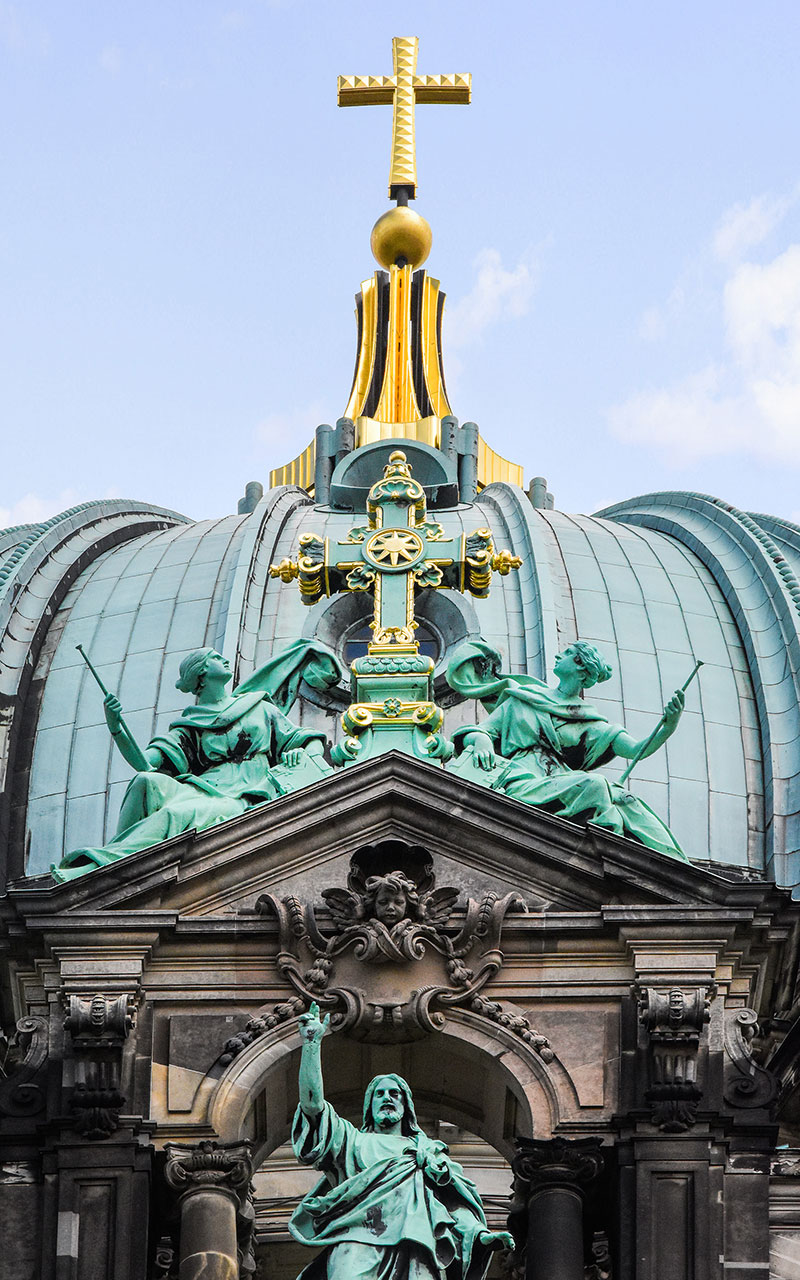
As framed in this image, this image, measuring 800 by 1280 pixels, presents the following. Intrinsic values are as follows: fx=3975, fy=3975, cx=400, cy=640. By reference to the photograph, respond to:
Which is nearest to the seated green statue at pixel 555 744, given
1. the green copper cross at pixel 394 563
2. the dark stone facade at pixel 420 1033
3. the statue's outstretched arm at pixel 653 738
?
Answer: the statue's outstretched arm at pixel 653 738

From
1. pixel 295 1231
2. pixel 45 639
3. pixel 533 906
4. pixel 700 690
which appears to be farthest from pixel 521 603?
pixel 295 1231

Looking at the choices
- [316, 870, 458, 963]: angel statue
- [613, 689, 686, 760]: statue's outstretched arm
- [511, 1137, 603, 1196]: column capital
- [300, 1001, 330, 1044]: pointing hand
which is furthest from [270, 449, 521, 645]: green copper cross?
[511, 1137, 603, 1196]: column capital

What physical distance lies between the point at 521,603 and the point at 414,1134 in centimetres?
1811

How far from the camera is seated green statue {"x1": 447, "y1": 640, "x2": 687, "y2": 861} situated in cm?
2984

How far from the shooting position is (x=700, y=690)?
44.2 metres

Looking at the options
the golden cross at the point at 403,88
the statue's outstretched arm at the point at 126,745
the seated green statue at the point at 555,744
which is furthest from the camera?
the golden cross at the point at 403,88

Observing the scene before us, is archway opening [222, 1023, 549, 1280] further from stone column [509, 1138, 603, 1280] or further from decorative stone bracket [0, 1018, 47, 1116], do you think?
decorative stone bracket [0, 1018, 47, 1116]

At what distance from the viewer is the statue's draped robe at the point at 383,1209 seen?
2633 cm

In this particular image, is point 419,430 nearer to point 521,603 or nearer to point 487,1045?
point 521,603

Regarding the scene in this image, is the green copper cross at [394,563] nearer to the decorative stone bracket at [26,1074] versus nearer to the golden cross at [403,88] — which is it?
the decorative stone bracket at [26,1074]

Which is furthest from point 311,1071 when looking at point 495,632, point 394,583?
point 495,632

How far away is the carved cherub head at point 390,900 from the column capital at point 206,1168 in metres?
2.11

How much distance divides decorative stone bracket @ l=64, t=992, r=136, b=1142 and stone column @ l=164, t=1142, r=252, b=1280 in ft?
1.72

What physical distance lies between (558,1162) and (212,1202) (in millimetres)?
2408
